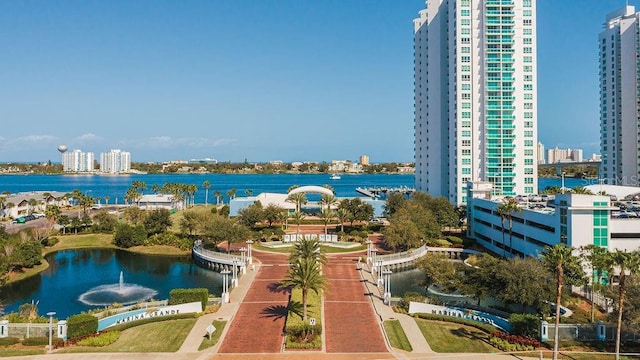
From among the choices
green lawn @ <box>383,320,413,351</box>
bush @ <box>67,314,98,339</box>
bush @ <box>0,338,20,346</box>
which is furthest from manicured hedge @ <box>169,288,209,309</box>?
green lawn @ <box>383,320,413,351</box>

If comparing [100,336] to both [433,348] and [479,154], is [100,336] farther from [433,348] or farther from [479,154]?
[479,154]

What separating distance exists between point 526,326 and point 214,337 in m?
23.1

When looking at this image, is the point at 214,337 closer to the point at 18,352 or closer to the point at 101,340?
the point at 101,340

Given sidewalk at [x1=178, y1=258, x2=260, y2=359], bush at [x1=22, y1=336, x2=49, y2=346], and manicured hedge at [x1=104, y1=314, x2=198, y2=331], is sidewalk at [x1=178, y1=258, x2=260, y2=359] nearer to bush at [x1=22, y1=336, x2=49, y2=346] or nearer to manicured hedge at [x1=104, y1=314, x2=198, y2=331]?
manicured hedge at [x1=104, y1=314, x2=198, y2=331]

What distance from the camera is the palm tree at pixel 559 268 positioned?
1291 inches

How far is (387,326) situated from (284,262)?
28.8 m

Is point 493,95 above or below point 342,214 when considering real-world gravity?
above

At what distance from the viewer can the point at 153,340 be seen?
3734cm

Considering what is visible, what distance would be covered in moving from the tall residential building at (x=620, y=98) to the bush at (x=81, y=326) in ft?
422

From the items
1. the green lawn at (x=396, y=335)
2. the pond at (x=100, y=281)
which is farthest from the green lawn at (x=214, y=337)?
the pond at (x=100, y=281)

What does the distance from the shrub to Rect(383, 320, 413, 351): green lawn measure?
2027 centimetres

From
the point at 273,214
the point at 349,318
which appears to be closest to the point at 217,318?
the point at 349,318

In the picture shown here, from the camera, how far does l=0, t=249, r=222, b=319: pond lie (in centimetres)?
5356

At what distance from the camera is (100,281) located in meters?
63.0
